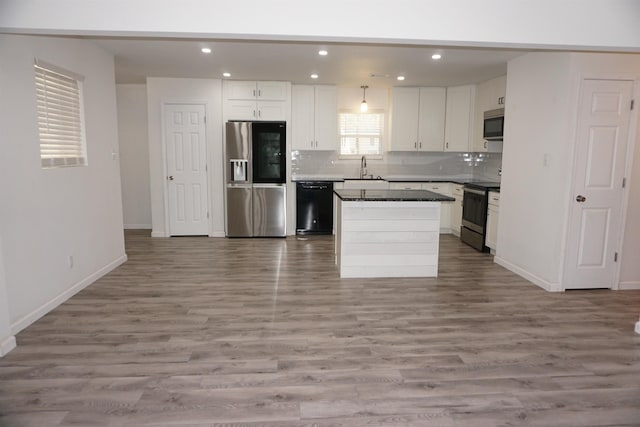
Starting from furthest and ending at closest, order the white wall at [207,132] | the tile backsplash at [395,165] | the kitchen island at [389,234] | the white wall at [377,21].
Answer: the tile backsplash at [395,165] < the white wall at [207,132] < the kitchen island at [389,234] < the white wall at [377,21]

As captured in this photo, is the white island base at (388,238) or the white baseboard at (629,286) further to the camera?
the white island base at (388,238)

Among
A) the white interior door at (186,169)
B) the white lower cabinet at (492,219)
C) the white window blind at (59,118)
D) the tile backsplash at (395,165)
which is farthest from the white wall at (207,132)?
the white lower cabinet at (492,219)

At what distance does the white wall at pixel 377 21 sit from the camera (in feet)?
8.49

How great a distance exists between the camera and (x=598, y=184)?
4.08 meters

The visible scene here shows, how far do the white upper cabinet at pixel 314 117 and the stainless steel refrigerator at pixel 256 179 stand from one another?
420 millimetres

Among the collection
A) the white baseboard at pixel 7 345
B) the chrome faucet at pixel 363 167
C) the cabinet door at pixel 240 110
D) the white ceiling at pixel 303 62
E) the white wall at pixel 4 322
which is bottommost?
the white baseboard at pixel 7 345

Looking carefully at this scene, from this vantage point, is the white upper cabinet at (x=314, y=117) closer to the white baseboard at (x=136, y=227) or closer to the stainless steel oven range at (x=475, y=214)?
the stainless steel oven range at (x=475, y=214)

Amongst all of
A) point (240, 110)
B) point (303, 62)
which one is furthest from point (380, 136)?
point (303, 62)

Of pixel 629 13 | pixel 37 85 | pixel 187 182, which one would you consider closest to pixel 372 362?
pixel 629 13

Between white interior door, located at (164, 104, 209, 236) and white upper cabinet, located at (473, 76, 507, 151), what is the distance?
437 centimetres

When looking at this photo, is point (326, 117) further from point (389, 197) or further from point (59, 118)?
point (59, 118)

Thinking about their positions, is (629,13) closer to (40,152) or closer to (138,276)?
(40,152)

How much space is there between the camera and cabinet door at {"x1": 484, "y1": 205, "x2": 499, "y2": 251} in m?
5.41

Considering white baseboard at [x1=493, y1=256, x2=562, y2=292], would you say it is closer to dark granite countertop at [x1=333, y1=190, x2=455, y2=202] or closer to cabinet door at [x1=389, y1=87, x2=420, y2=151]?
dark granite countertop at [x1=333, y1=190, x2=455, y2=202]
